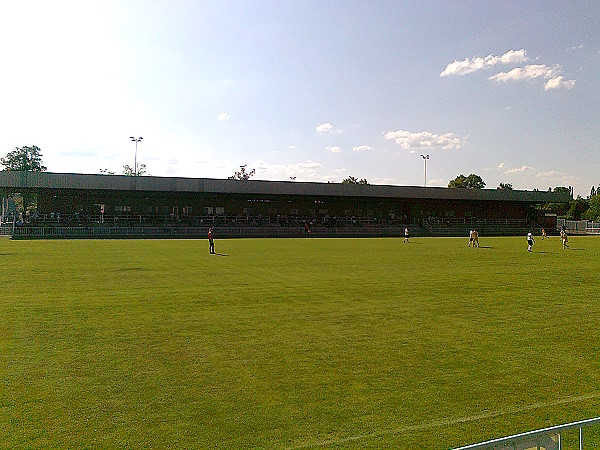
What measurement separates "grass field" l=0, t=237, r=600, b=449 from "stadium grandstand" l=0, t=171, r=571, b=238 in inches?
1666

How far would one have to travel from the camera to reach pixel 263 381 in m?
7.07

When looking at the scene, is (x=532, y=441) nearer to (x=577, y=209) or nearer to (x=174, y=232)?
(x=174, y=232)

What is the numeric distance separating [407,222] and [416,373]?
6902 cm

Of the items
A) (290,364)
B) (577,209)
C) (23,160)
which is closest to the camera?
(290,364)

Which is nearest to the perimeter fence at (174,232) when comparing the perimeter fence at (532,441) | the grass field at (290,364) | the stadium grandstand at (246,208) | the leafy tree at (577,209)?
the stadium grandstand at (246,208)

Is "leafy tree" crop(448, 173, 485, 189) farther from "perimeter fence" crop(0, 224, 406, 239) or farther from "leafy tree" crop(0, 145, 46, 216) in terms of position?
"leafy tree" crop(0, 145, 46, 216)

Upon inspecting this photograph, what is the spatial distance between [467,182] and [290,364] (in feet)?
417

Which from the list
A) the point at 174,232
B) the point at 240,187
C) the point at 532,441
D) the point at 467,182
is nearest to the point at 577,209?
the point at 467,182

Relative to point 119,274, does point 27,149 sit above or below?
above

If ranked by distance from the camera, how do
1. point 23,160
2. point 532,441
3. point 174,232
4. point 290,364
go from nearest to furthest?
1. point 532,441
2. point 290,364
3. point 174,232
4. point 23,160

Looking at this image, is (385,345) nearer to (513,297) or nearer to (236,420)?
(236,420)

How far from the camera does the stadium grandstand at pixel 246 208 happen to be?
55031 mm

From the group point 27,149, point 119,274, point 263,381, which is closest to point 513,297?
point 263,381

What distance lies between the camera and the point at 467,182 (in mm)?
127375
